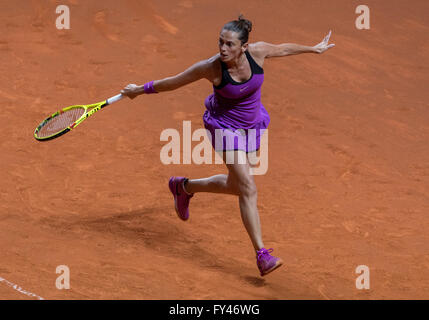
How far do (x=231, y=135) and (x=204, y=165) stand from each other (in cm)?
193

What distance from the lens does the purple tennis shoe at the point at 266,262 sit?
500 centimetres

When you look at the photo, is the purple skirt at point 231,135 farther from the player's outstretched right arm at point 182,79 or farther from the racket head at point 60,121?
the racket head at point 60,121

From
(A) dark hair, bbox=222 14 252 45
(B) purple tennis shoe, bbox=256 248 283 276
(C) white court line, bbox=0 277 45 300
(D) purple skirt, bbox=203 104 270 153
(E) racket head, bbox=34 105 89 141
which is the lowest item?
(C) white court line, bbox=0 277 45 300

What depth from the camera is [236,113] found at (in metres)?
5.25

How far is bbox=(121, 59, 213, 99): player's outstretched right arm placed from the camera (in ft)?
16.8

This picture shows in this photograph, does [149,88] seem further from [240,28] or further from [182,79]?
[240,28]

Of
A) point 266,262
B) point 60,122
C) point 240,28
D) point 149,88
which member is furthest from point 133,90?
point 266,262

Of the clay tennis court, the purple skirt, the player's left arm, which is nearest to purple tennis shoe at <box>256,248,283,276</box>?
the clay tennis court

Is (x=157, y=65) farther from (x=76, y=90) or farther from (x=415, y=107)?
(x=415, y=107)

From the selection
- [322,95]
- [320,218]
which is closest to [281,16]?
[322,95]

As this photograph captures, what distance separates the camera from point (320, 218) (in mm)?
6195

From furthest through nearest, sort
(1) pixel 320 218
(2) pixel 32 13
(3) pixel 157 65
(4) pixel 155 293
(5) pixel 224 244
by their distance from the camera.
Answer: (2) pixel 32 13
(3) pixel 157 65
(1) pixel 320 218
(5) pixel 224 244
(4) pixel 155 293

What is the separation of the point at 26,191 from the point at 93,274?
1488mm

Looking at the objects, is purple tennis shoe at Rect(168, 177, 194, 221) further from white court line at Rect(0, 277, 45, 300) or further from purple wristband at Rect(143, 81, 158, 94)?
white court line at Rect(0, 277, 45, 300)
